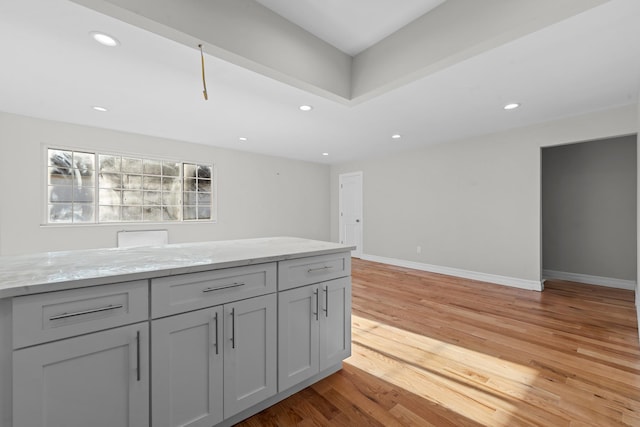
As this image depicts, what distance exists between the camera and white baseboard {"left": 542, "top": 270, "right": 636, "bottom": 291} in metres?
3.86

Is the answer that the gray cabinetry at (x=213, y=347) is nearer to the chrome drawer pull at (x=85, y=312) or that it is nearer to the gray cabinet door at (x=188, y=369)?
the gray cabinet door at (x=188, y=369)

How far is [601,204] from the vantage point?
13.3ft

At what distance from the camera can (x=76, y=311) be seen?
0.96 metres

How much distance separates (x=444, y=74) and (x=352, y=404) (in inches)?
102

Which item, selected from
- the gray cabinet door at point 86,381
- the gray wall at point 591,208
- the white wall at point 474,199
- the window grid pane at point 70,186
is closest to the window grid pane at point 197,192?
the window grid pane at point 70,186

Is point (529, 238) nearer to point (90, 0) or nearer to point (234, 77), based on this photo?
point (234, 77)

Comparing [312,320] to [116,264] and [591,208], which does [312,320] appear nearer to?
[116,264]

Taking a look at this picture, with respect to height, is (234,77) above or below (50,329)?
above

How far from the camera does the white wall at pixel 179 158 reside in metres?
3.51

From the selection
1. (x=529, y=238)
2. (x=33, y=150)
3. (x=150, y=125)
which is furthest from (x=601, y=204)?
(x=33, y=150)

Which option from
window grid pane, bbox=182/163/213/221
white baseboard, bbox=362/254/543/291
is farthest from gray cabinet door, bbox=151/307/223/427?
white baseboard, bbox=362/254/543/291

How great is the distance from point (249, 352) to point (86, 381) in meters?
0.64

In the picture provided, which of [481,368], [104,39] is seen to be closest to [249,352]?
[481,368]

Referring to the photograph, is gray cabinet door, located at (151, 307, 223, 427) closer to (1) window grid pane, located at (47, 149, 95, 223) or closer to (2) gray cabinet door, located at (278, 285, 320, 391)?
(2) gray cabinet door, located at (278, 285, 320, 391)
